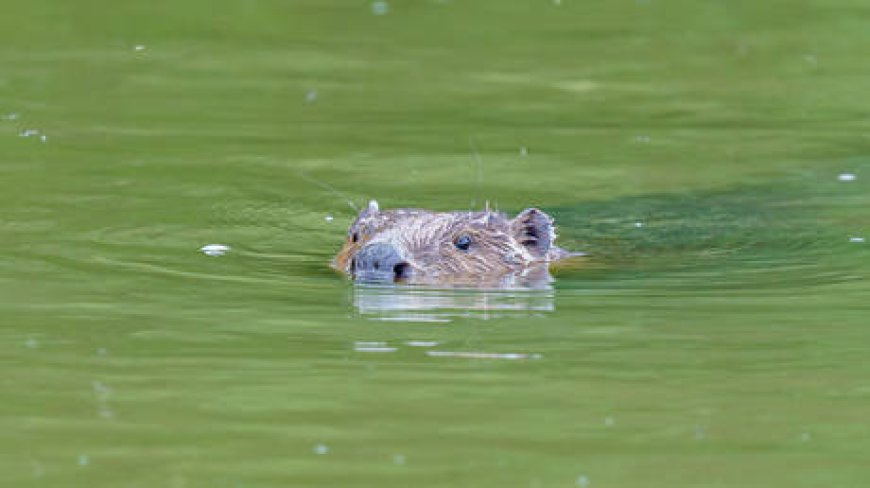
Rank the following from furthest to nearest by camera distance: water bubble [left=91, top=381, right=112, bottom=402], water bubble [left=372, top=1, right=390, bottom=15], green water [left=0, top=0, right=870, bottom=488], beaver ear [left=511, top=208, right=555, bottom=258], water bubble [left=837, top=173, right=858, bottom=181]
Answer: water bubble [left=372, top=1, right=390, bottom=15]
water bubble [left=837, top=173, right=858, bottom=181]
beaver ear [left=511, top=208, right=555, bottom=258]
water bubble [left=91, top=381, right=112, bottom=402]
green water [left=0, top=0, right=870, bottom=488]

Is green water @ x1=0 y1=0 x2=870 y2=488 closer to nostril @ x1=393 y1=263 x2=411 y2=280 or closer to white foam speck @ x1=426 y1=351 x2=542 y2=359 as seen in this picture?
white foam speck @ x1=426 y1=351 x2=542 y2=359

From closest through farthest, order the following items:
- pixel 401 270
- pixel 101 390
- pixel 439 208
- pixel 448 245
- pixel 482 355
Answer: pixel 101 390, pixel 482 355, pixel 401 270, pixel 448 245, pixel 439 208

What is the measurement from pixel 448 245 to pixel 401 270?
1.88 ft

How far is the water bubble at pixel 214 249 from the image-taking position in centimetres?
980

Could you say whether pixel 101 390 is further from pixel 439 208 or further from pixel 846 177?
pixel 846 177

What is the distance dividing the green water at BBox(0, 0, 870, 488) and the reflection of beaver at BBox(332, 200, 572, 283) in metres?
0.21

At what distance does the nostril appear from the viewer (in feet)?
29.7

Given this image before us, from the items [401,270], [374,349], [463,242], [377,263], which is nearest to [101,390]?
[374,349]

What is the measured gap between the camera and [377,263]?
29.4ft

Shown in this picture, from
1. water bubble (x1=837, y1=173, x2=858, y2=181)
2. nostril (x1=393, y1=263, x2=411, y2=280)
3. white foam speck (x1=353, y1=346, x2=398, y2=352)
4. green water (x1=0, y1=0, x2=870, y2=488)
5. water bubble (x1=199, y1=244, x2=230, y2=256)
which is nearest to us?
green water (x1=0, y1=0, x2=870, y2=488)

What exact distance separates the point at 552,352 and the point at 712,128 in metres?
6.18

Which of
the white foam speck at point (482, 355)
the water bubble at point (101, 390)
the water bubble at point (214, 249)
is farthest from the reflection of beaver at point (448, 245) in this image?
the water bubble at point (101, 390)

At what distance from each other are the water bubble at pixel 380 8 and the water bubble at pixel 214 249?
6.58 meters

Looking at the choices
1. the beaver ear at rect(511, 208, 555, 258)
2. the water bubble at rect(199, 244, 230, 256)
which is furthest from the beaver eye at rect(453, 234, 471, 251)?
the water bubble at rect(199, 244, 230, 256)
